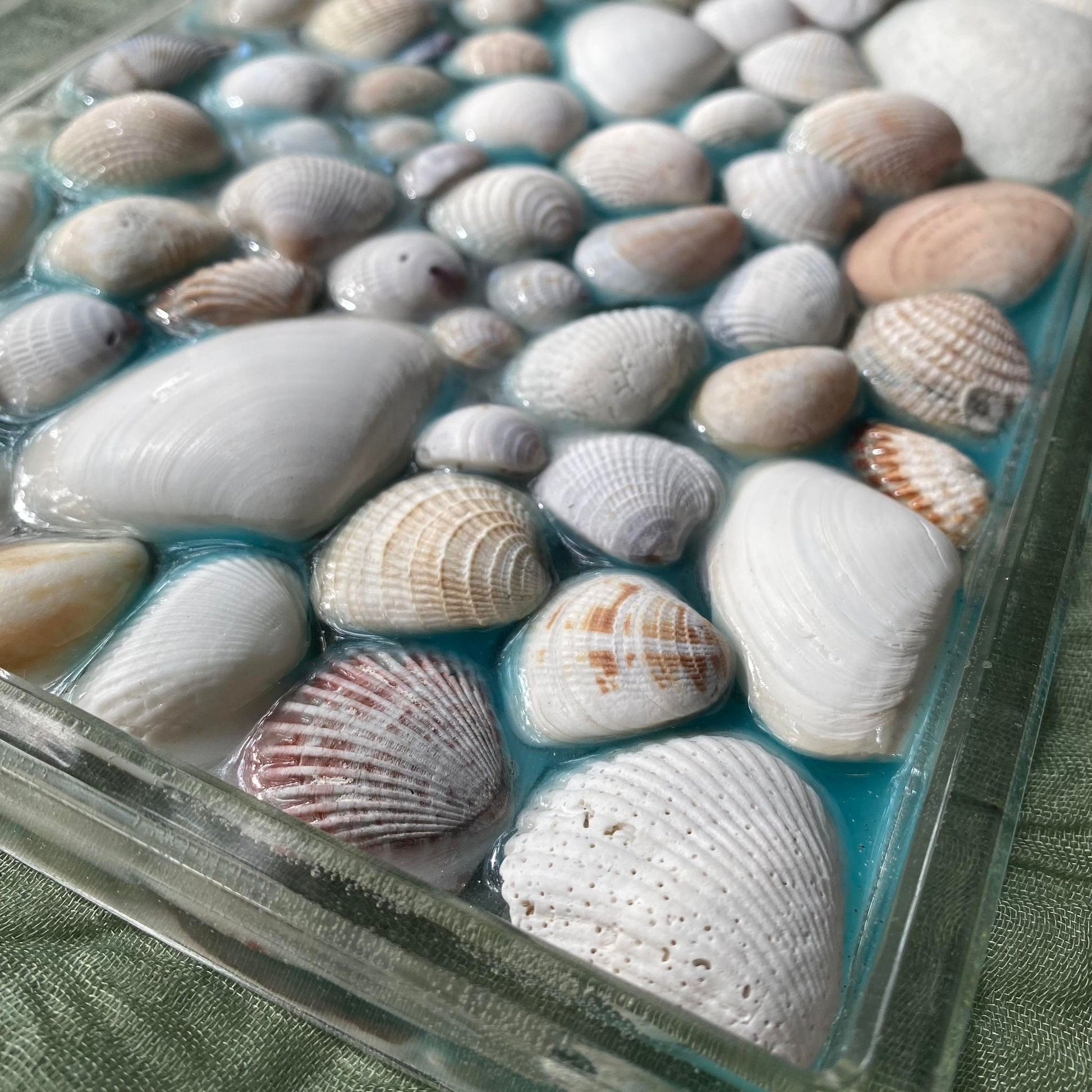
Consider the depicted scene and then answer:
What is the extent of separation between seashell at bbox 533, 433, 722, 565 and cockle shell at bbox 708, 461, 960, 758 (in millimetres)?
31

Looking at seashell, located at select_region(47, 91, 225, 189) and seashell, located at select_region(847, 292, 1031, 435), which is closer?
seashell, located at select_region(847, 292, 1031, 435)

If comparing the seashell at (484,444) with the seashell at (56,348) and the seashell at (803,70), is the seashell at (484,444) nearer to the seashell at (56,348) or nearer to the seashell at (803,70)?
the seashell at (56,348)

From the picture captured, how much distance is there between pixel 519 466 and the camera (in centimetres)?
69

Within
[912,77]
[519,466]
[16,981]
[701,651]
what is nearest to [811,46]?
[912,77]

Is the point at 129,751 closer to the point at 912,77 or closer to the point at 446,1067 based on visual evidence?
the point at 446,1067

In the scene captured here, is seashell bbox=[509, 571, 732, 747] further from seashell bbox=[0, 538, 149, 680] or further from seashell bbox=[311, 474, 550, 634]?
seashell bbox=[0, 538, 149, 680]

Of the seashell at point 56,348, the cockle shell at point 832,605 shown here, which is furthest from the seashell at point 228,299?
the cockle shell at point 832,605

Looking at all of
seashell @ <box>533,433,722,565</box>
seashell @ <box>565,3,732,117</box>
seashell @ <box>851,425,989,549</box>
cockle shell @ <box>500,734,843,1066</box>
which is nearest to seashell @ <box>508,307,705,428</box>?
seashell @ <box>533,433,722,565</box>

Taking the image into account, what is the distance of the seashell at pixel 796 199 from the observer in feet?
2.90

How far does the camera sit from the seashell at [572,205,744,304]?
0.82 metres

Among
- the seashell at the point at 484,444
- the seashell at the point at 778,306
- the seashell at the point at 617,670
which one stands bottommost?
the seashell at the point at 617,670

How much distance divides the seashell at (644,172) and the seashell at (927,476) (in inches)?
12.2

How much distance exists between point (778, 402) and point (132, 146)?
24.1 inches

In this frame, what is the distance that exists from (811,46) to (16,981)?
1.10 m
